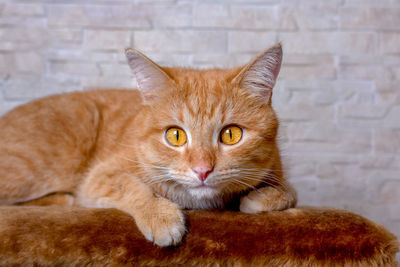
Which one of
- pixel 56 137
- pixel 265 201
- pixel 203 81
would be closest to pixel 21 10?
pixel 56 137

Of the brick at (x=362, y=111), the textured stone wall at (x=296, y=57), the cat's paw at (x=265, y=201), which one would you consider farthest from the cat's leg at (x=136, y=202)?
the brick at (x=362, y=111)

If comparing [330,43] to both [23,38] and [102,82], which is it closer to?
[102,82]

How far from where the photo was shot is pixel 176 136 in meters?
1.22

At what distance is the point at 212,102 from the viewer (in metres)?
1.21

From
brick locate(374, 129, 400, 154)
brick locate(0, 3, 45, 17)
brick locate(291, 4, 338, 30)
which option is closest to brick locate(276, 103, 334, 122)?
brick locate(374, 129, 400, 154)

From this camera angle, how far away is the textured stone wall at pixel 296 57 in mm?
2168

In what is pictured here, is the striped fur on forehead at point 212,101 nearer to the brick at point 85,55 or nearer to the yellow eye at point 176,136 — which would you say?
the yellow eye at point 176,136

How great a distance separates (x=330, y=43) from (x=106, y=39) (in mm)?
1318

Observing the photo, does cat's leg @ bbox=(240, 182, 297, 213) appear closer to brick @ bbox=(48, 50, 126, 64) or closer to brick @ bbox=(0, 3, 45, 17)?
brick @ bbox=(48, 50, 126, 64)

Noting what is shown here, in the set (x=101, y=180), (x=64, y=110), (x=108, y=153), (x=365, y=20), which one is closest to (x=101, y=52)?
(x=64, y=110)

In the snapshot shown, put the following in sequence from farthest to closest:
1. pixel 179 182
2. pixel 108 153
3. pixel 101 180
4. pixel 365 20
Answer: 1. pixel 365 20
2. pixel 108 153
3. pixel 101 180
4. pixel 179 182

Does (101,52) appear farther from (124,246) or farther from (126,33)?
(124,246)

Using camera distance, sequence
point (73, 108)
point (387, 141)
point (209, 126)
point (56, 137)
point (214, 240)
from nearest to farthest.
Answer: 1. point (214, 240)
2. point (209, 126)
3. point (56, 137)
4. point (73, 108)
5. point (387, 141)

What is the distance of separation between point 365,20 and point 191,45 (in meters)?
1.02
